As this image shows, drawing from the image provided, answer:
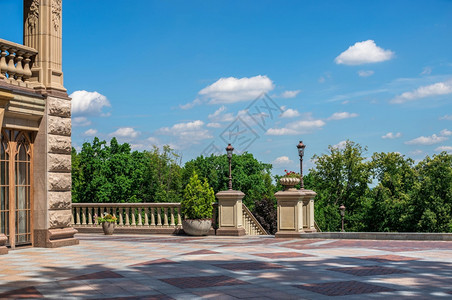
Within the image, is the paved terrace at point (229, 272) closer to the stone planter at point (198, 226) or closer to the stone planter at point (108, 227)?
the stone planter at point (198, 226)

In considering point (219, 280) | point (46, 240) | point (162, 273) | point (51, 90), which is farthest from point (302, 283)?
point (51, 90)

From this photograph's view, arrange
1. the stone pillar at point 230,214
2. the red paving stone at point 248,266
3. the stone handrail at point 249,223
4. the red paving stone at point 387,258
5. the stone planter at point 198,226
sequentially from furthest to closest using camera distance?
1. the stone handrail at point 249,223
2. the stone pillar at point 230,214
3. the stone planter at point 198,226
4. the red paving stone at point 387,258
5. the red paving stone at point 248,266

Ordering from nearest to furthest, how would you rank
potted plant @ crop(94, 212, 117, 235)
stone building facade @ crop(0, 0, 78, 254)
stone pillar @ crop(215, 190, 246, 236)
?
1. stone building facade @ crop(0, 0, 78, 254)
2. stone pillar @ crop(215, 190, 246, 236)
3. potted plant @ crop(94, 212, 117, 235)

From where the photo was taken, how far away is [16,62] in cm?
1437

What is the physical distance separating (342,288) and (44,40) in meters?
10.8

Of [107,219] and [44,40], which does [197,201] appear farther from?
[44,40]

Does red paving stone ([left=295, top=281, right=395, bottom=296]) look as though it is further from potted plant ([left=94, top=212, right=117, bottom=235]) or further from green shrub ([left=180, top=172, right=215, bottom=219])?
potted plant ([left=94, top=212, right=117, bottom=235])

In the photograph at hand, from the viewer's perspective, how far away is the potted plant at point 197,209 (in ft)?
62.0

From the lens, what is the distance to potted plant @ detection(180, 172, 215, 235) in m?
18.9

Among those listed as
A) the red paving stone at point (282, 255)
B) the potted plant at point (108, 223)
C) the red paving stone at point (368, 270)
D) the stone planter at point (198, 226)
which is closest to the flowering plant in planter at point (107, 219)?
the potted plant at point (108, 223)

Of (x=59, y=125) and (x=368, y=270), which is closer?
(x=368, y=270)

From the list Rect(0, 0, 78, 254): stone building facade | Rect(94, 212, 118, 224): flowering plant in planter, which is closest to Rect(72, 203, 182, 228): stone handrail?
Rect(94, 212, 118, 224): flowering plant in planter

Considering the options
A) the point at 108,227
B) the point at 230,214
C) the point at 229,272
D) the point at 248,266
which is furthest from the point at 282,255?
the point at 108,227

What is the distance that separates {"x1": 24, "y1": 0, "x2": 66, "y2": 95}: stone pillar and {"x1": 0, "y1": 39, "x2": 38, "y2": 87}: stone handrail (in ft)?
0.72
